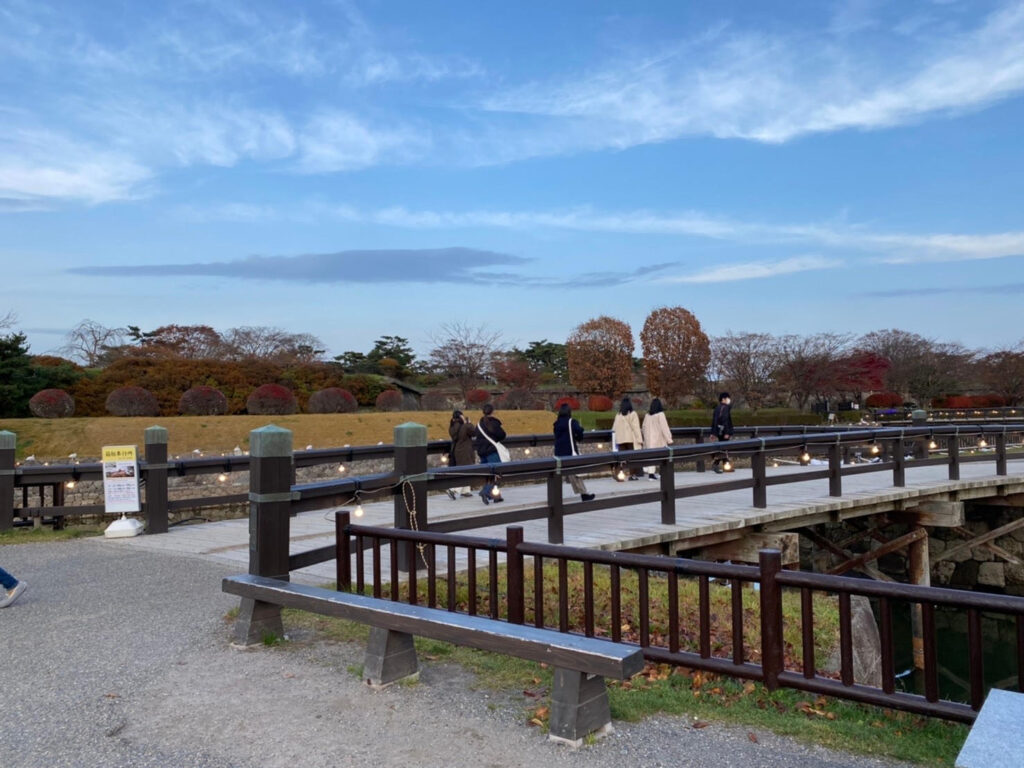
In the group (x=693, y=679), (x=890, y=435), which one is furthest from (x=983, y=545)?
(x=693, y=679)

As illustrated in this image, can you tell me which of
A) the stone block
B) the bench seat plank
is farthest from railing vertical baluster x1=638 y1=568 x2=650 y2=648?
the stone block

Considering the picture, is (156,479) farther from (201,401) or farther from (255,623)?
(201,401)

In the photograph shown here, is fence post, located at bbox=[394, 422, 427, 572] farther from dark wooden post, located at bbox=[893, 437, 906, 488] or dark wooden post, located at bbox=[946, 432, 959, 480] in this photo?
dark wooden post, located at bbox=[946, 432, 959, 480]

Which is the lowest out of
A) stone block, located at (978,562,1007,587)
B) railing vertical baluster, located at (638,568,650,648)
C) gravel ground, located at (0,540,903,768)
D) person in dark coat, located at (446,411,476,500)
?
stone block, located at (978,562,1007,587)

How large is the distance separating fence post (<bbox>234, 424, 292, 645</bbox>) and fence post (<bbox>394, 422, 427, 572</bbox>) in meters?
1.89

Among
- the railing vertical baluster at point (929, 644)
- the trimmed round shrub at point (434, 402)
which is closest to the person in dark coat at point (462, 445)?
the railing vertical baluster at point (929, 644)

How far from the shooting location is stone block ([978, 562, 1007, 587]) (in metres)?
17.6

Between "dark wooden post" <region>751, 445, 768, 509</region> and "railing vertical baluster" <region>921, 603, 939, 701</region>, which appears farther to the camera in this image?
"dark wooden post" <region>751, 445, 768, 509</region>

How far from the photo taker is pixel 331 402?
32.5m

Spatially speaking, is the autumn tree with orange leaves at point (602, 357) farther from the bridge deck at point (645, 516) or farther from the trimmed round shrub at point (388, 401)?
the bridge deck at point (645, 516)

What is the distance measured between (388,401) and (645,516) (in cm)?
2468

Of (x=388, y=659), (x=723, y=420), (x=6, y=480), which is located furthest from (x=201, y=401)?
(x=388, y=659)

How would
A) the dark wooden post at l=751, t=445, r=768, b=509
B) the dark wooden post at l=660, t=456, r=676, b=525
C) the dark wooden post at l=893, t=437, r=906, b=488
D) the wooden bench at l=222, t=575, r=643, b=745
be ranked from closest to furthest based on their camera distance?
the wooden bench at l=222, t=575, r=643, b=745 → the dark wooden post at l=660, t=456, r=676, b=525 → the dark wooden post at l=751, t=445, r=768, b=509 → the dark wooden post at l=893, t=437, r=906, b=488

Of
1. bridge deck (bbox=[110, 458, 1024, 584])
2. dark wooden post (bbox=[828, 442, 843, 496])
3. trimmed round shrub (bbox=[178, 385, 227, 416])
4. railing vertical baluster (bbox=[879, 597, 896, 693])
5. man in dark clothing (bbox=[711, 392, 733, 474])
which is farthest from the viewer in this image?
trimmed round shrub (bbox=[178, 385, 227, 416])
